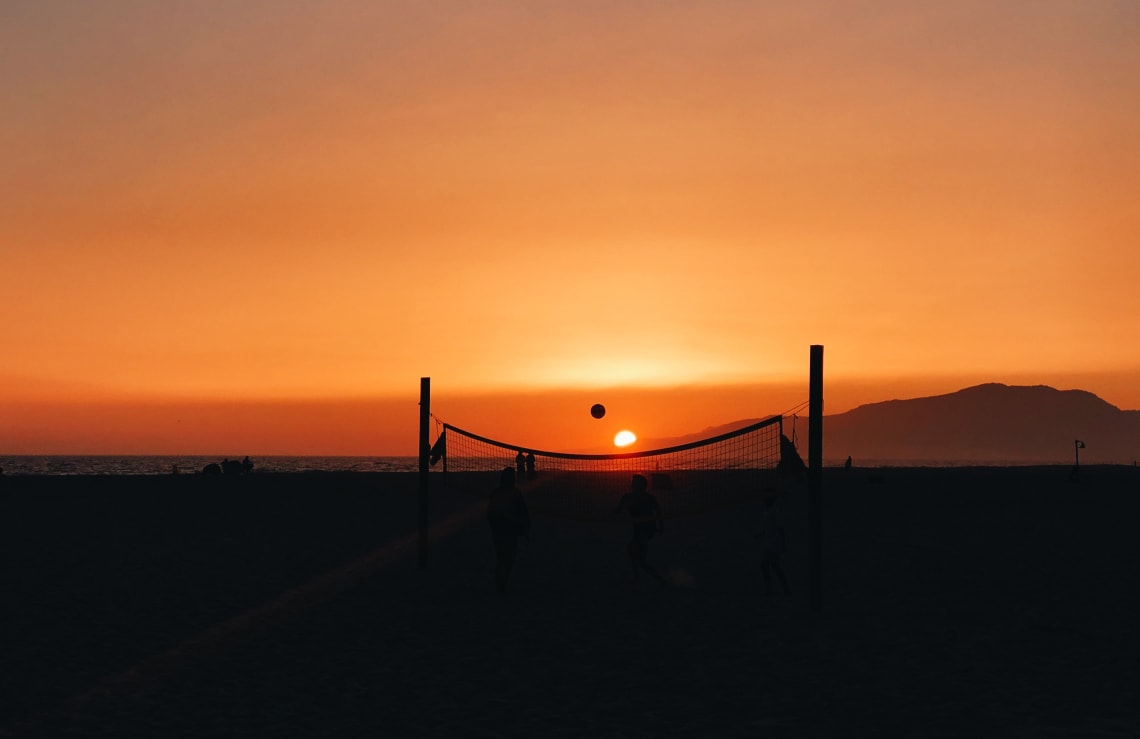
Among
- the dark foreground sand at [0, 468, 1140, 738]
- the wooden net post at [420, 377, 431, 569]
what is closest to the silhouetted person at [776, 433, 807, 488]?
the dark foreground sand at [0, 468, 1140, 738]

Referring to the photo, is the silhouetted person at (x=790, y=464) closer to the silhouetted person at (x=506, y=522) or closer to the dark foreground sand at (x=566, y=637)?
the dark foreground sand at (x=566, y=637)

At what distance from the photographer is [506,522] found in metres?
17.1

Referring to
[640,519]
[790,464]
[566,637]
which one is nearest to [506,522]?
[640,519]

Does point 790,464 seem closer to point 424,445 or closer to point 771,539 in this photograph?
point 771,539

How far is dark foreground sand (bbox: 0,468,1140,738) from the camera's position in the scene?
9.51 m

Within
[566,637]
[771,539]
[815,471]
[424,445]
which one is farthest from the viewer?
[424,445]

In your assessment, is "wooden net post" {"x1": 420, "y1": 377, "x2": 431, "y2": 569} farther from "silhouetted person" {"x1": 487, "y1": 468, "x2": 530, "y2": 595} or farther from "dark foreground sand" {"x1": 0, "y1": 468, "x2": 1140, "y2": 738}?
"silhouetted person" {"x1": 487, "y1": 468, "x2": 530, "y2": 595}

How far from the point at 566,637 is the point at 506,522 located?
3.69 m

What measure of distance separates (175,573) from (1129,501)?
30913mm

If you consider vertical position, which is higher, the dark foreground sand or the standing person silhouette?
the standing person silhouette

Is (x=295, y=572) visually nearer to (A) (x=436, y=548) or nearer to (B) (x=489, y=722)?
(A) (x=436, y=548)

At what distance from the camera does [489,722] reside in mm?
9344

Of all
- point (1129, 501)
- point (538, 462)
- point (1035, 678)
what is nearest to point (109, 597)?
point (1035, 678)

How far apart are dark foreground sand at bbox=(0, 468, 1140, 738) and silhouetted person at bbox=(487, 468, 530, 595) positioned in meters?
0.47
